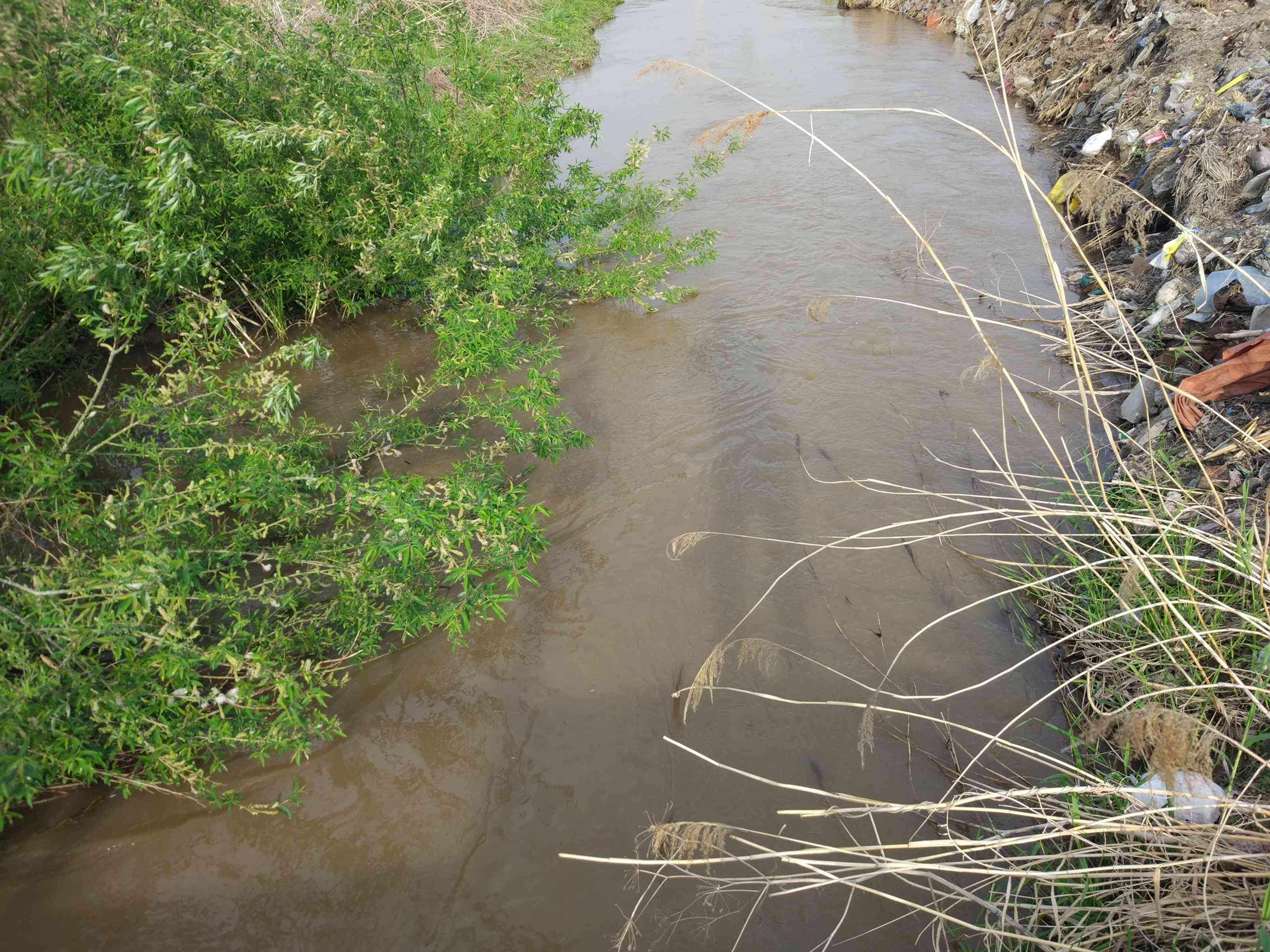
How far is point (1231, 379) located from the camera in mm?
3582

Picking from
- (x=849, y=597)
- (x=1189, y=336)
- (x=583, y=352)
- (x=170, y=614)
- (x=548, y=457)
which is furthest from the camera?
(x=583, y=352)

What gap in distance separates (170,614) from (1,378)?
1861mm

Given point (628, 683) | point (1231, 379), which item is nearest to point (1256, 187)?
point (1231, 379)

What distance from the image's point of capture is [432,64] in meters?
9.81

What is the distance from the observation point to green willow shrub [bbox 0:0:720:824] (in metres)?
2.46

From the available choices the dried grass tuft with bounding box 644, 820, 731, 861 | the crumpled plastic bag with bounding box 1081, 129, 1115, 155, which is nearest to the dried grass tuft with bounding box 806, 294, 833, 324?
the dried grass tuft with bounding box 644, 820, 731, 861

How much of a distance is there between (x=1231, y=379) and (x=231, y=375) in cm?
464

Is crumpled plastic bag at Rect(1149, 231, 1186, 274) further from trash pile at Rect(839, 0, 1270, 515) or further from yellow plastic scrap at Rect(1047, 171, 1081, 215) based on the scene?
yellow plastic scrap at Rect(1047, 171, 1081, 215)

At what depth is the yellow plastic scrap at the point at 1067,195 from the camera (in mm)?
6469

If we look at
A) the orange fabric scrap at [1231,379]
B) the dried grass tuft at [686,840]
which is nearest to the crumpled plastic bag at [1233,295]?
the orange fabric scrap at [1231,379]

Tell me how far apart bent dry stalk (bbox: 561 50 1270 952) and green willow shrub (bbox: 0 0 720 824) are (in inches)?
55.0

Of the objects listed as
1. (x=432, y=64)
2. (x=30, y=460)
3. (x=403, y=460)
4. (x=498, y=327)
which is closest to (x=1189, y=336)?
(x=498, y=327)

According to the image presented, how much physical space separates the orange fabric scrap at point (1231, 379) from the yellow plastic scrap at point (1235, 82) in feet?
13.0

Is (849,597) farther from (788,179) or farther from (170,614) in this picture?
(788,179)
